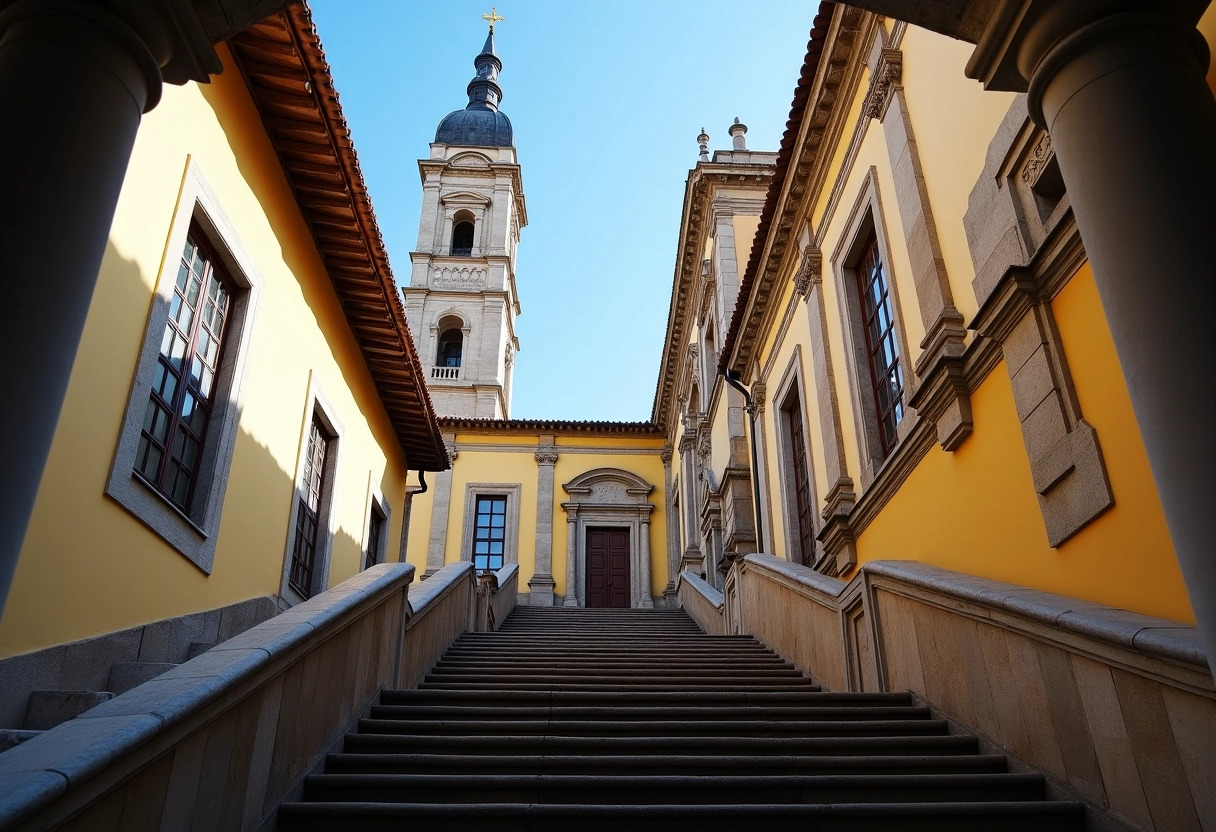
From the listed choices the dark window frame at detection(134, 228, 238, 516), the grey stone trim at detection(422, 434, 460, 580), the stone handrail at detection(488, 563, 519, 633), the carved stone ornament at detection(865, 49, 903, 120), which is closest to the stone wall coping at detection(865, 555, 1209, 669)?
the carved stone ornament at detection(865, 49, 903, 120)

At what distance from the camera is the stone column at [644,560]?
25.8 metres

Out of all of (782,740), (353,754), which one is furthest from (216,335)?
(782,740)

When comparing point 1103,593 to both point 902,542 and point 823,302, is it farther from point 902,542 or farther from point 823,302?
point 823,302

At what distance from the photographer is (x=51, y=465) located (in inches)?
220

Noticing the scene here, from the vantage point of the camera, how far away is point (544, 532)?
26234mm

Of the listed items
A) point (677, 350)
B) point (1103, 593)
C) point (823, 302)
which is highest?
point (677, 350)

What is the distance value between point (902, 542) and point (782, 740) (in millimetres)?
3680

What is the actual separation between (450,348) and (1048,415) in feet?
99.4

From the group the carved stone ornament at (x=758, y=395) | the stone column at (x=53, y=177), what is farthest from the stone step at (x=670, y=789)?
the carved stone ornament at (x=758, y=395)

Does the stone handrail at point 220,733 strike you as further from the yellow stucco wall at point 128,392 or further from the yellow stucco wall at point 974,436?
the yellow stucco wall at point 974,436

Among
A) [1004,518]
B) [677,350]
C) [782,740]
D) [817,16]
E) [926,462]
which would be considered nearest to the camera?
[782,740]

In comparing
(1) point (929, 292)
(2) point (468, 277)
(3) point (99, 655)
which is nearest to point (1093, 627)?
(1) point (929, 292)

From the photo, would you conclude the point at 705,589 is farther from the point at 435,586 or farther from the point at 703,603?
the point at 435,586

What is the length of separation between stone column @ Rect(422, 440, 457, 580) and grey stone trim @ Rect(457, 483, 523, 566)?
1.62 feet
